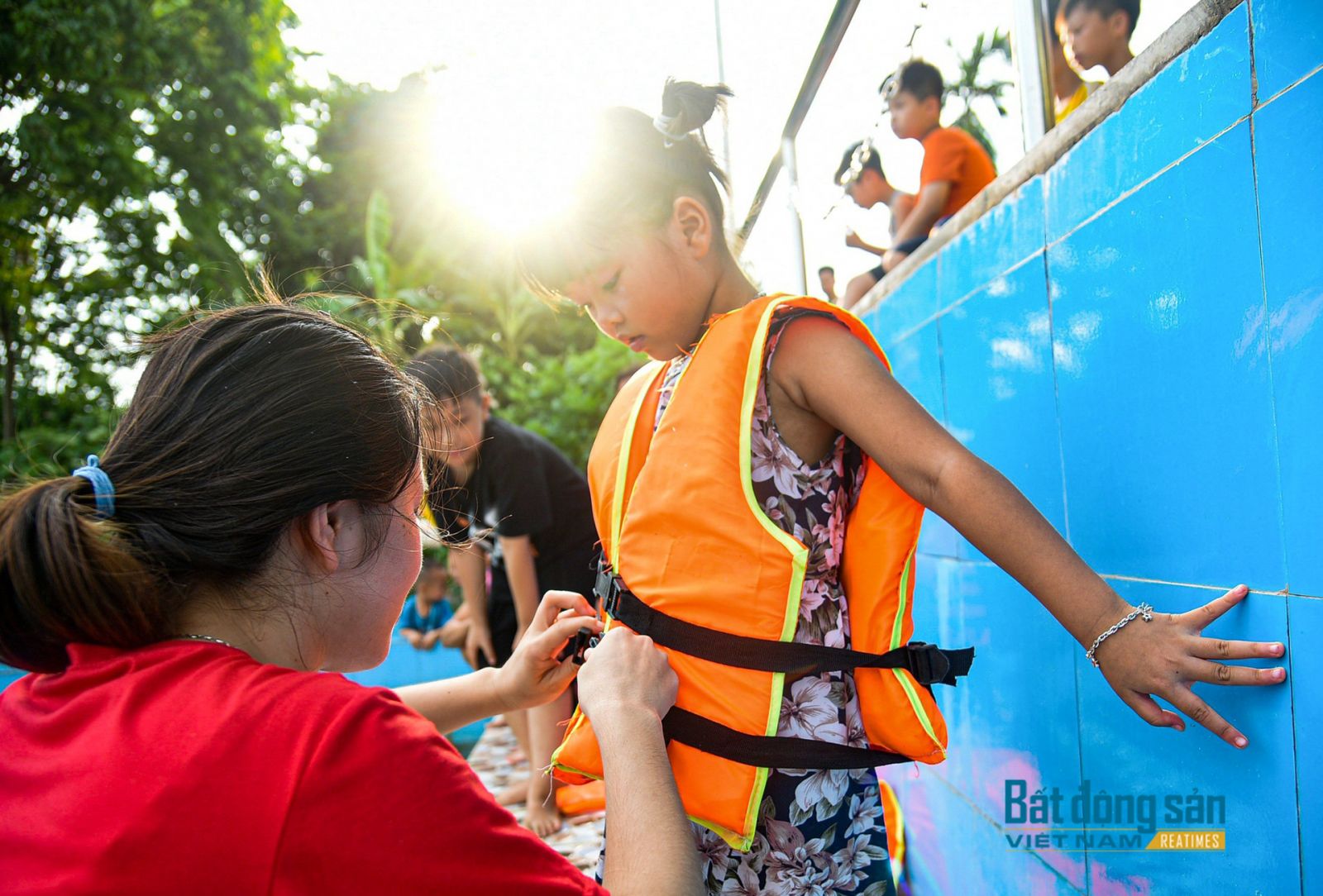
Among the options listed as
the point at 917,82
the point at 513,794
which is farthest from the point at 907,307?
the point at 513,794

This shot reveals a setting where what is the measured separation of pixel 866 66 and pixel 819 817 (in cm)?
236

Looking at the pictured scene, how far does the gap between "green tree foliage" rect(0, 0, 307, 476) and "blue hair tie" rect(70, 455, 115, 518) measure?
764cm

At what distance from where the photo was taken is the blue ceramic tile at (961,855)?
1.56 meters

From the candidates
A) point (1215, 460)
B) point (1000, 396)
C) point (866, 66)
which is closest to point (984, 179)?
point (866, 66)

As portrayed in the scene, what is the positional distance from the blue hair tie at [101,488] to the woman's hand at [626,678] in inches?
21.8

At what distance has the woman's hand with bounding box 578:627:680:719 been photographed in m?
1.07

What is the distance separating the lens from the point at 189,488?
2.98ft

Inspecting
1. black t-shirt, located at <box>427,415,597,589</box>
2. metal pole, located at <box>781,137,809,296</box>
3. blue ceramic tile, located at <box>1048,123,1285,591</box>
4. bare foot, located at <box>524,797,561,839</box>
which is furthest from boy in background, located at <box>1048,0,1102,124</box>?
bare foot, located at <box>524,797,561,839</box>

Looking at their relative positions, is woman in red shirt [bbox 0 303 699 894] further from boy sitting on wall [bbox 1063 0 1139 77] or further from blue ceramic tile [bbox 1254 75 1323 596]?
boy sitting on wall [bbox 1063 0 1139 77]

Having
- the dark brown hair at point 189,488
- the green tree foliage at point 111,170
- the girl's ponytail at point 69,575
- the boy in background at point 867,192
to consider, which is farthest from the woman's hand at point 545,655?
the green tree foliage at point 111,170

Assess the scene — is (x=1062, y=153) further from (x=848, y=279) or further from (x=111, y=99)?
(x=111, y=99)

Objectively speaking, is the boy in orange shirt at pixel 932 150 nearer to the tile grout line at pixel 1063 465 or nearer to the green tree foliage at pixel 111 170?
the tile grout line at pixel 1063 465

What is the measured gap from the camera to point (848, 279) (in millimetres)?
3486

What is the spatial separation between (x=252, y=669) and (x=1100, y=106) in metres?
1.32
